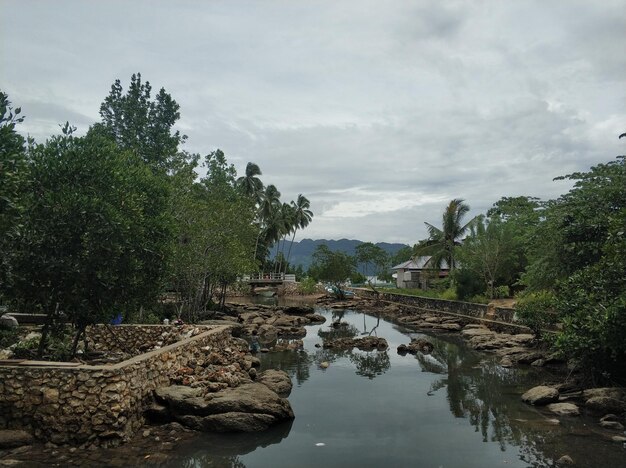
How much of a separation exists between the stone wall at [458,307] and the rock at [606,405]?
47.9 ft

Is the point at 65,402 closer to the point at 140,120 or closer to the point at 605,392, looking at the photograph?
the point at 605,392

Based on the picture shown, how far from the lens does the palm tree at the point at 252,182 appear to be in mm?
59906

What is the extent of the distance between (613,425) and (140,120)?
1240 inches

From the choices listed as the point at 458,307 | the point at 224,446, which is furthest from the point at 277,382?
the point at 458,307

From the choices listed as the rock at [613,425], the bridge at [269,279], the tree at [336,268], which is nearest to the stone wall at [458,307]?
the tree at [336,268]

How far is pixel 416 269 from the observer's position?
194 ft

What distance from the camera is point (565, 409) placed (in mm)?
13086

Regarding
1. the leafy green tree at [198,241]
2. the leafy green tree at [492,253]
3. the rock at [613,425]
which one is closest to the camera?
the rock at [613,425]

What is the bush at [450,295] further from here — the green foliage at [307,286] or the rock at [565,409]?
the rock at [565,409]

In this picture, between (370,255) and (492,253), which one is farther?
(370,255)

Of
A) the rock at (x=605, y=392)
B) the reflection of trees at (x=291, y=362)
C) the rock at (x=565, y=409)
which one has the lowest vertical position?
the reflection of trees at (x=291, y=362)

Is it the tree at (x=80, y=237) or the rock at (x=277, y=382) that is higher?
the tree at (x=80, y=237)

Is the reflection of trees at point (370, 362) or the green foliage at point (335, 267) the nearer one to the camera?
the reflection of trees at point (370, 362)

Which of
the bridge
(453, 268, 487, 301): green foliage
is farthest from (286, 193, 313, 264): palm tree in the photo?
(453, 268, 487, 301): green foliage
